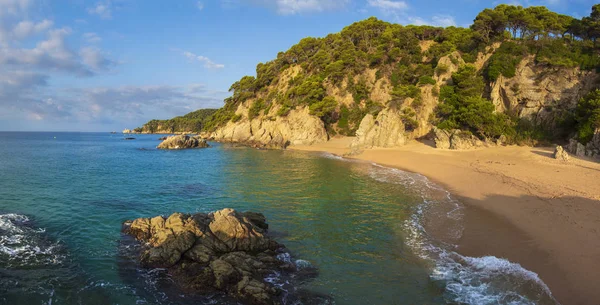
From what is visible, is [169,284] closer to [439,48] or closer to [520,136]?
[520,136]

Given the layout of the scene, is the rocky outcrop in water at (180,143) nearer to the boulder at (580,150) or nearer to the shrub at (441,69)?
the shrub at (441,69)

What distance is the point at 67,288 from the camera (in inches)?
407

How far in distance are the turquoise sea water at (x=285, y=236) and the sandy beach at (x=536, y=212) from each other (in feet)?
2.88

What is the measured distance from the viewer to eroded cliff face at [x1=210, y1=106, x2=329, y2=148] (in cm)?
6169

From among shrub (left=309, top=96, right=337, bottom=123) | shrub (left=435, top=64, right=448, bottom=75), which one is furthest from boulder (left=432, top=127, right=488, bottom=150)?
shrub (left=309, top=96, right=337, bottom=123)

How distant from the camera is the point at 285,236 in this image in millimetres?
15180

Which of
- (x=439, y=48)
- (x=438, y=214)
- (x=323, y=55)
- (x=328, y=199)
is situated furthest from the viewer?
(x=323, y=55)

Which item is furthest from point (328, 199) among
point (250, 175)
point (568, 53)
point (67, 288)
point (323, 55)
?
point (323, 55)

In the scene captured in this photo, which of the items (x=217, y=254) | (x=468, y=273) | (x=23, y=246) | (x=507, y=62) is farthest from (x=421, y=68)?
(x=23, y=246)

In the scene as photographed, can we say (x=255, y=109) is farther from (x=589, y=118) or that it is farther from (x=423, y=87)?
(x=589, y=118)

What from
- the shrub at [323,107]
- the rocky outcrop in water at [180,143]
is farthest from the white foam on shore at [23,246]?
the rocky outcrop in water at [180,143]

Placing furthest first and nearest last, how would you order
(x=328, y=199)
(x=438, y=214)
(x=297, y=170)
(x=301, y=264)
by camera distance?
(x=297, y=170) < (x=328, y=199) < (x=438, y=214) < (x=301, y=264)

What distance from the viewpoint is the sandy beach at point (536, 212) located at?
10.8 metres

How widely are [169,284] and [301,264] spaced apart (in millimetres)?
4700
